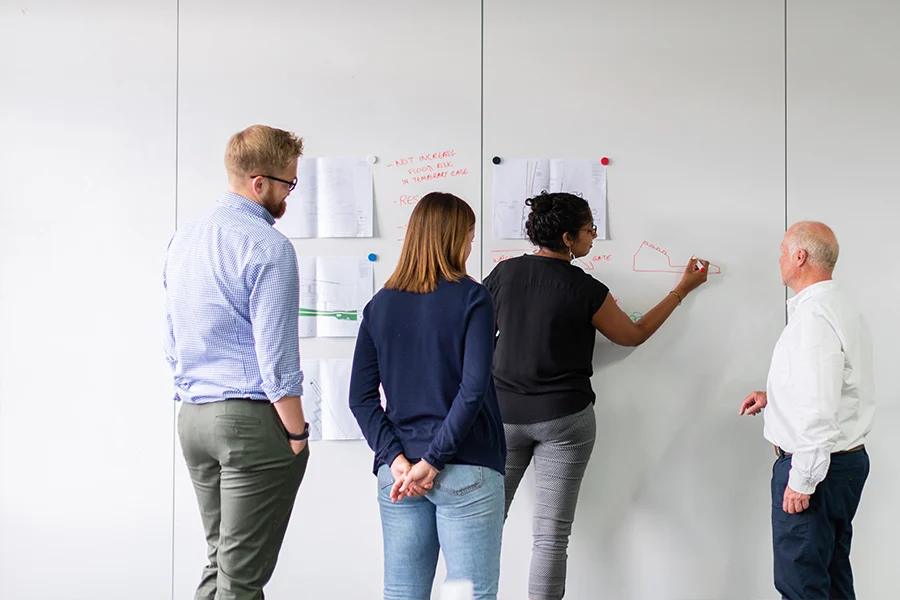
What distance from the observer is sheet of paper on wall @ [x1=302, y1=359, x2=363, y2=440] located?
2.71 metres

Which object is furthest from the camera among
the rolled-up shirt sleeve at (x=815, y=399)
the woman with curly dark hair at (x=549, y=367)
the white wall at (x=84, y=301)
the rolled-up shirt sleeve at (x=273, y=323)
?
the white wall at (x=84, y=301)

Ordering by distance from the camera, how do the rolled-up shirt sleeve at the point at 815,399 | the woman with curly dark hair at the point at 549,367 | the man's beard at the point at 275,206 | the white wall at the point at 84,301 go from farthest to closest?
the white wall at the point at 84,301
the woman with curly dark hair at the point at 549,367
the rolled-up shirt sleeve at the point at 815,399
the man's beard at the point at 275,206

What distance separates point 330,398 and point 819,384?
5.20 feet

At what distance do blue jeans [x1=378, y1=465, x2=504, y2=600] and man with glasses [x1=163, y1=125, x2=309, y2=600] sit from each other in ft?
0.91

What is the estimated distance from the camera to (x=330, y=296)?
2.71 meters

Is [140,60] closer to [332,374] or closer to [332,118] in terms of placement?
[332,118]

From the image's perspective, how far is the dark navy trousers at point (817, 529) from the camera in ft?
6.77

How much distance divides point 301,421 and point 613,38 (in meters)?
1.84

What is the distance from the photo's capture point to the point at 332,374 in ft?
8.89

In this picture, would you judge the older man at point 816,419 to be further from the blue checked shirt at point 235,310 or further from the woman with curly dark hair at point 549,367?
the blue checked shirt at point 235,310

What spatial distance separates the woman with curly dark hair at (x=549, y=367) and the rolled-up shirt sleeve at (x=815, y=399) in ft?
2.02

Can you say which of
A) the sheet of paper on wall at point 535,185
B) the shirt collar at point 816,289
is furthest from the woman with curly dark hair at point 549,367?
the shirt collar at point 816,289

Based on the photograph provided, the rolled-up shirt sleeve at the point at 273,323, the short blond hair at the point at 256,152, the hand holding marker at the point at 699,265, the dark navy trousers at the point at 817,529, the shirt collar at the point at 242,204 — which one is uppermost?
the short blond hair at the point at 256,152

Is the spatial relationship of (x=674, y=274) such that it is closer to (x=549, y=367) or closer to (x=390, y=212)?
(x=549, y=367)
